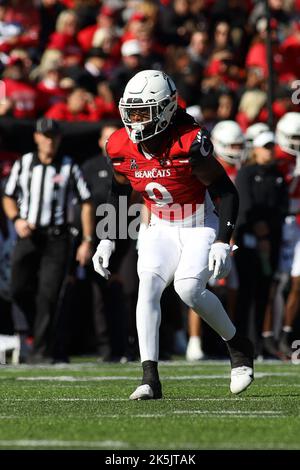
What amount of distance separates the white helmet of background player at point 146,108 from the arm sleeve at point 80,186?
10.3ft

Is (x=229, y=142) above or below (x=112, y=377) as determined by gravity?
above

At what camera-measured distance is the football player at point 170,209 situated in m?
5.99

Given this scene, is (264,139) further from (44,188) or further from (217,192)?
(217,192)

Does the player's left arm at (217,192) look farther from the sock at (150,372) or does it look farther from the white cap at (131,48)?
the white cap at (131,48)

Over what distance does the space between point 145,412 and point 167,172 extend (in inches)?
50.1

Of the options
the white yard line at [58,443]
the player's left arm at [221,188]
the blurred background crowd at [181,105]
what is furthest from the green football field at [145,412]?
the blurred background crowd at [181,105]

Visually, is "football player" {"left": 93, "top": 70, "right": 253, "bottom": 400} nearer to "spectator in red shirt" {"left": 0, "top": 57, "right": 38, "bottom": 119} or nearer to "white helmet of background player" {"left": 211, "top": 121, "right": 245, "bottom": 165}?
"white helmet of background player" {"left": 211, "top": 121, "right": 245, "bottom": 165}

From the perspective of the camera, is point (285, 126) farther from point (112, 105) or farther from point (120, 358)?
point (120, 358)

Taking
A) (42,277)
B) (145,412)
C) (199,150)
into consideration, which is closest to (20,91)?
(42,277)

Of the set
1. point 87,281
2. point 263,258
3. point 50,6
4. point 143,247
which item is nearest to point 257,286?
point 263,258

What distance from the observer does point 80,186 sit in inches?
364

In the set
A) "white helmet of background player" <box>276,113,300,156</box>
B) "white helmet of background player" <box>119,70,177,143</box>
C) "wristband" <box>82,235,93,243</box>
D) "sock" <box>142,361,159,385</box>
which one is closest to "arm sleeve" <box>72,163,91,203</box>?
"wristband" <box>82,235,93,243</box>

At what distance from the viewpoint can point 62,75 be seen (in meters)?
12.0

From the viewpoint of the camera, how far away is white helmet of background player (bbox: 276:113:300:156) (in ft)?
34.9
